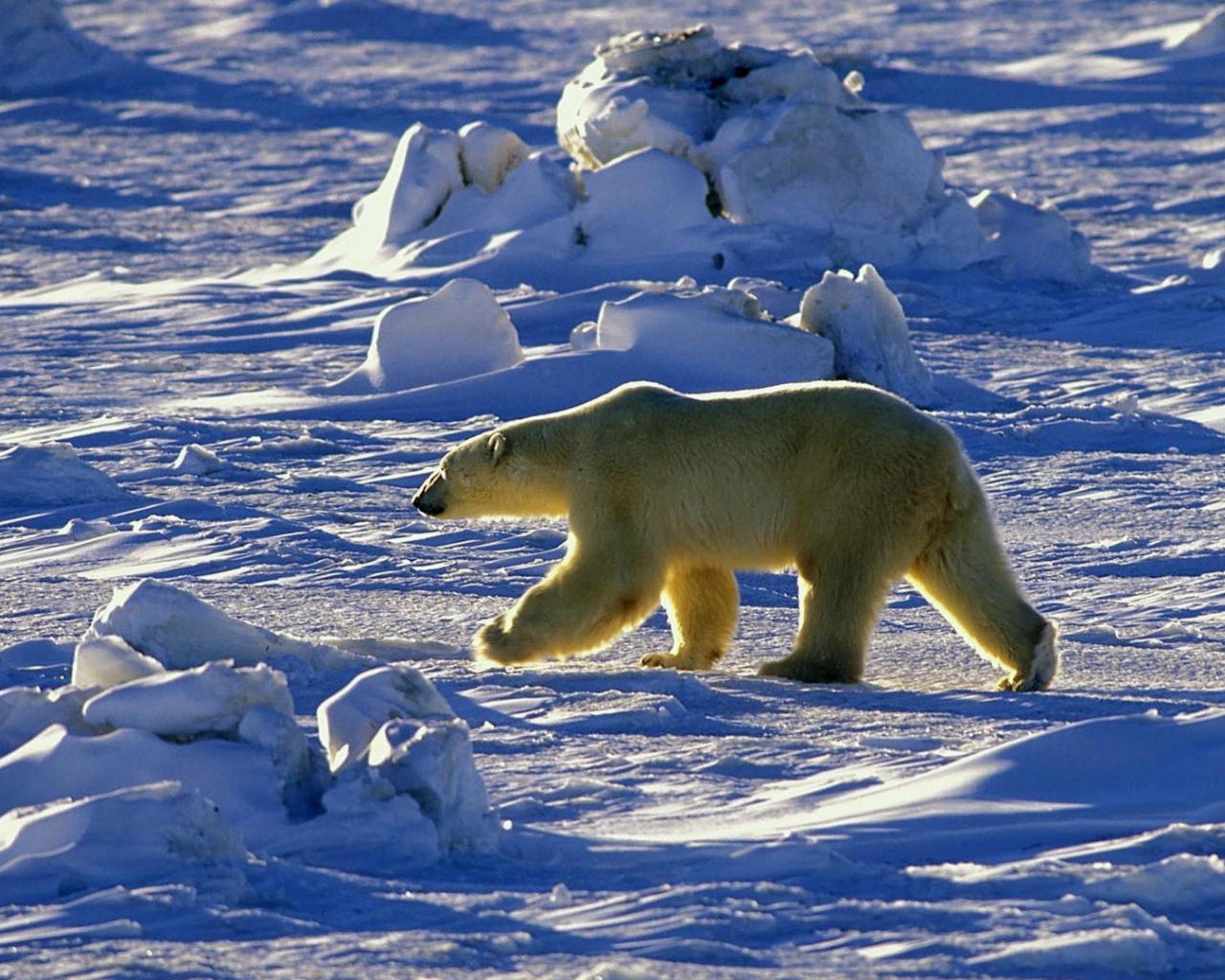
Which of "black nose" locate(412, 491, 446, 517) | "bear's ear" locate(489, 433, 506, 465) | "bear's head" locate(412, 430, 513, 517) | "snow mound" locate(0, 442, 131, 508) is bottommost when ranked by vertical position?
"snow mound" locate(0, 442, 131, 508)

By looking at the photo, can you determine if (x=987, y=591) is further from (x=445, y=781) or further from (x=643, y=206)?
(x=643, y=206)

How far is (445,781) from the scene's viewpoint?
12.0ft

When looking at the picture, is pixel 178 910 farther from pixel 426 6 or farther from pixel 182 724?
pixel 426 6

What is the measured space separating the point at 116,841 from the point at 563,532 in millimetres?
4432

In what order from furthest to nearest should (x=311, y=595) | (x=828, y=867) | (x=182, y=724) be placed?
(x=311, y=595) → (x=182, y=724) → (x=828, y=867)

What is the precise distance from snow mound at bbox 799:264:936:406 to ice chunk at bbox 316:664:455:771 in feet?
22.2

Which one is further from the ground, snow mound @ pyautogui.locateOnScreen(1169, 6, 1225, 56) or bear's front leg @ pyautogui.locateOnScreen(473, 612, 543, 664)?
snow mound @ pyautogui.locateOnScreen(1169, 6, 1225, 56)

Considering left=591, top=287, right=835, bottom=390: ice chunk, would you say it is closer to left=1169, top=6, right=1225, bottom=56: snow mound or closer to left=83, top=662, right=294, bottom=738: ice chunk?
left=83, top=662, right=294, bottom=738: ice chunk

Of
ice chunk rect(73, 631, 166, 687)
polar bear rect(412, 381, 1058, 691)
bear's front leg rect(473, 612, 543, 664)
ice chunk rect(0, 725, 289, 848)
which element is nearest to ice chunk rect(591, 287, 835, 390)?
polar bear rect(412, 381, 1058, 691)

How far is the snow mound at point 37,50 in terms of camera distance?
2500cm

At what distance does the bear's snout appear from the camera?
6195mm

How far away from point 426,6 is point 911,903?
2913 cm

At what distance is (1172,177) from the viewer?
19125 mm

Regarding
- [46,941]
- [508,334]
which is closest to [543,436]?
[46,941]
